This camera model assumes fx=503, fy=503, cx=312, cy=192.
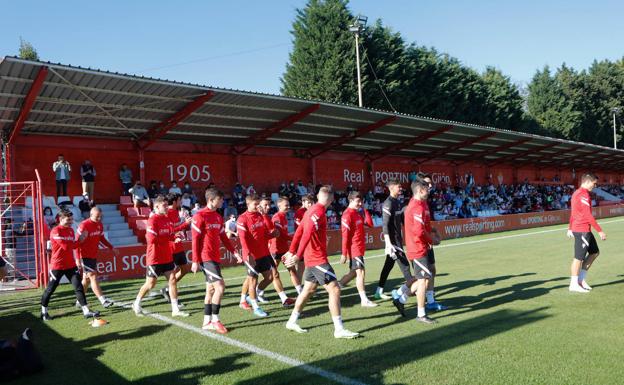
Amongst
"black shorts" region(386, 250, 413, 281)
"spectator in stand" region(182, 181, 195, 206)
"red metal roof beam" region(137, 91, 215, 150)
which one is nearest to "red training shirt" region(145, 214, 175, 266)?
"black shorts" region(386, 250, 413, 281)

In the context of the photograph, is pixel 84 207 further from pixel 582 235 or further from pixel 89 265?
pixel 582 235

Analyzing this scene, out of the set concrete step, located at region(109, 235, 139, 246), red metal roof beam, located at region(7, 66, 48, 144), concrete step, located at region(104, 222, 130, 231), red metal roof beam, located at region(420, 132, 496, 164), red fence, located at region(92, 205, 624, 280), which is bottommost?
red fence, located at region(92, 205, 624, 280)


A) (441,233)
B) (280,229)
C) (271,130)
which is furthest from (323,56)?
(280,229)

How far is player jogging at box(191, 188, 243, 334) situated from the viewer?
7.17 m

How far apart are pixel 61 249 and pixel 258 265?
3.20 m

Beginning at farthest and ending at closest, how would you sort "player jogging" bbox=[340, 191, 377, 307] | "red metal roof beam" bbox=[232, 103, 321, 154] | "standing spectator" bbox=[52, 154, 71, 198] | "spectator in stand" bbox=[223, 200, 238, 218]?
"red metal roof beam" bbox=[232, 103, 321, 154] < "spectator in stand" bbox=[223, 200, 238, 218] < "standing spectator" bbox=[52, 154, 71, 198] < "player jogging" bbox=[340, 191, 377, 307]

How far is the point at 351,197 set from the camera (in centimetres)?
883

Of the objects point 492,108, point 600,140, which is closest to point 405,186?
point 492,108

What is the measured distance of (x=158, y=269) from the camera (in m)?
8.27

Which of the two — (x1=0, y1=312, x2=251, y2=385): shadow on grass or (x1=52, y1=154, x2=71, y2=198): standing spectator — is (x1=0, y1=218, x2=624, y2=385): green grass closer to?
(x1=0, y1=312, x2=251, y2=385): shadow on grass

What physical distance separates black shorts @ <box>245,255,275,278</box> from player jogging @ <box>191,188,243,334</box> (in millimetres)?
1170

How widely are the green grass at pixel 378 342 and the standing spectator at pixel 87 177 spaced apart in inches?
367

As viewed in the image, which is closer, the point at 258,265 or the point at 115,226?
the point at 258,265

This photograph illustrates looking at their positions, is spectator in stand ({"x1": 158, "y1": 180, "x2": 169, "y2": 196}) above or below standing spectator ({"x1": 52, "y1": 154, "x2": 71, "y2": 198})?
below
